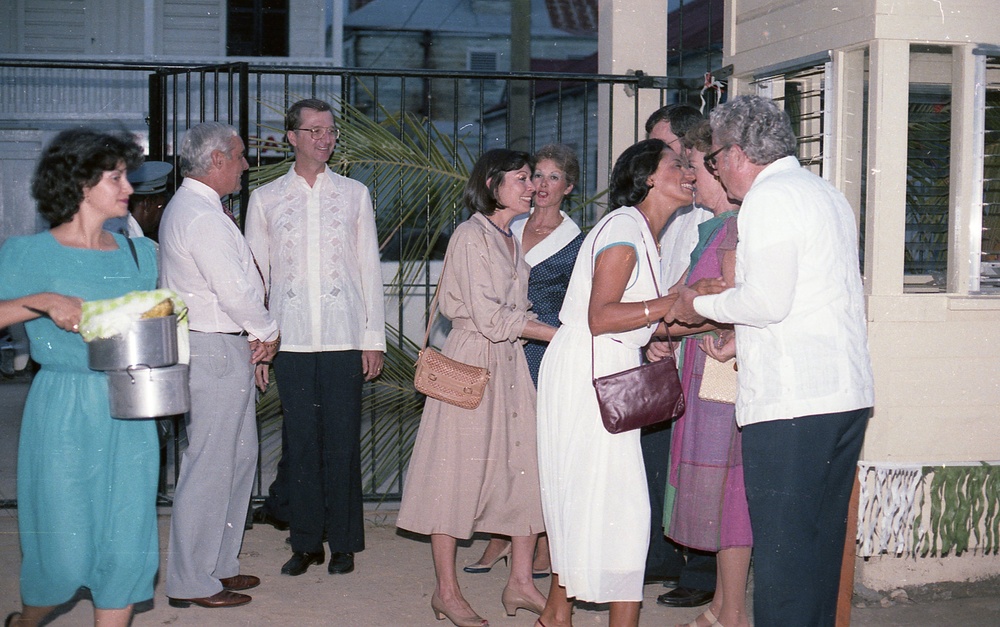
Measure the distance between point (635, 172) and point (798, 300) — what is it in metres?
0.92

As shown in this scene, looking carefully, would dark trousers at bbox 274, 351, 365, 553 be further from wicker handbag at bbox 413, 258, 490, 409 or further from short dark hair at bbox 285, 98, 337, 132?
short dark hair at bbox 285, 98, 337, 132

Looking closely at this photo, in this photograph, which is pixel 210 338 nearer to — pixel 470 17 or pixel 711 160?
pixel 711 160

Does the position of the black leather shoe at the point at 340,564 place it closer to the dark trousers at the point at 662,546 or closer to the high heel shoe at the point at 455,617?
the high heel shoe at the point at 455,617

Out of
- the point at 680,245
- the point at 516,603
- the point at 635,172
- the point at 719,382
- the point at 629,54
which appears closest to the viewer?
the point at 635,172

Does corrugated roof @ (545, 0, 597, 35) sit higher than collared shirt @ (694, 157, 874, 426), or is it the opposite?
corrugated roof @ (545, 0, 597, 35)

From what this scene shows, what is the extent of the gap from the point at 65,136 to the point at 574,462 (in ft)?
6.62

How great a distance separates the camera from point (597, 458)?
3859 millimetres

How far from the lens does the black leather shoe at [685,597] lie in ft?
15.8

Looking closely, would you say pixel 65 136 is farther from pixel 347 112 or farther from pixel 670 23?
pixel 670 23

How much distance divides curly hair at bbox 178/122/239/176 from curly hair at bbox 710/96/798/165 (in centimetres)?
223

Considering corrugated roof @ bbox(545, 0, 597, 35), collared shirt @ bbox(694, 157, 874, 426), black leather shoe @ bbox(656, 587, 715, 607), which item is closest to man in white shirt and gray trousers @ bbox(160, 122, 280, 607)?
black leather shoe @ bbox(656, 587, 715, 607)

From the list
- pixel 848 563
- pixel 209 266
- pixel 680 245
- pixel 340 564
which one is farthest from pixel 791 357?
pixel 340 564

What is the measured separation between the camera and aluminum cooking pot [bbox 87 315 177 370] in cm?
336

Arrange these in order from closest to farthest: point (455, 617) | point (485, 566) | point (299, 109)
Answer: point (455, 617), point (299, 109), point (485, 566)
